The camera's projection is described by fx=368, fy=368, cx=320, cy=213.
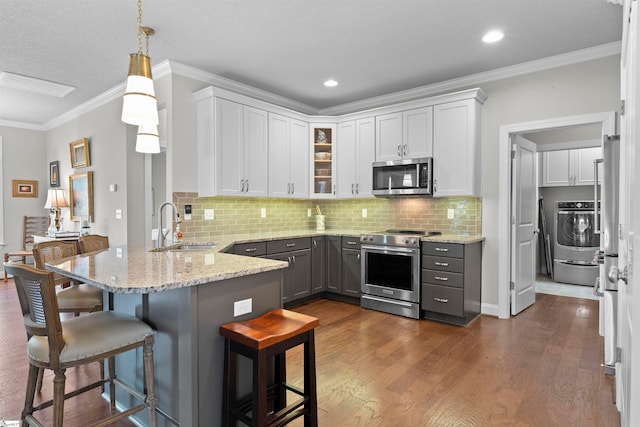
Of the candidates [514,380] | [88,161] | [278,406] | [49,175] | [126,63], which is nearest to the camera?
[278,406]

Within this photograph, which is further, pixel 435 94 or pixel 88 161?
pixel 88 161

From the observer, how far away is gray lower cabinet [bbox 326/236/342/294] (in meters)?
4.74

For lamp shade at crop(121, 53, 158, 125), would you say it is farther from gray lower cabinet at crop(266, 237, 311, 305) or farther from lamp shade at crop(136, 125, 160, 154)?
gray lower cabinet at crop(266, 237, 311, 305)

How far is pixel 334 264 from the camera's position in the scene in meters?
4.78

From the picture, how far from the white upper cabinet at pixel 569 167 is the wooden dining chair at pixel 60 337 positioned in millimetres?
6652

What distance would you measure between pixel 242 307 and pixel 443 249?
8.65 feet

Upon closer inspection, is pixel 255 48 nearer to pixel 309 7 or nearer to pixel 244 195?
pixel 309 7

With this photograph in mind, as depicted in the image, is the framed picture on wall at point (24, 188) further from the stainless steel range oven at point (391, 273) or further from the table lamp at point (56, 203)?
the stainless steel range oven at point (391, 273)

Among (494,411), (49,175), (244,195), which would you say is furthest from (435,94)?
(49,175)

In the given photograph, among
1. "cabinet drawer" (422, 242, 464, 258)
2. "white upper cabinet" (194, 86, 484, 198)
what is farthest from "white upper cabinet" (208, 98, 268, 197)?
"cabinet drawer" (422, 242, 464, 258)

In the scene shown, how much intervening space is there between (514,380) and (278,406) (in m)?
1.72

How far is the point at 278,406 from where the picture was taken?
2018 mm

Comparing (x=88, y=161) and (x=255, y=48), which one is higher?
(x=255, y=48)

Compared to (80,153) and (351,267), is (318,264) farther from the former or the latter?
(80,153)
